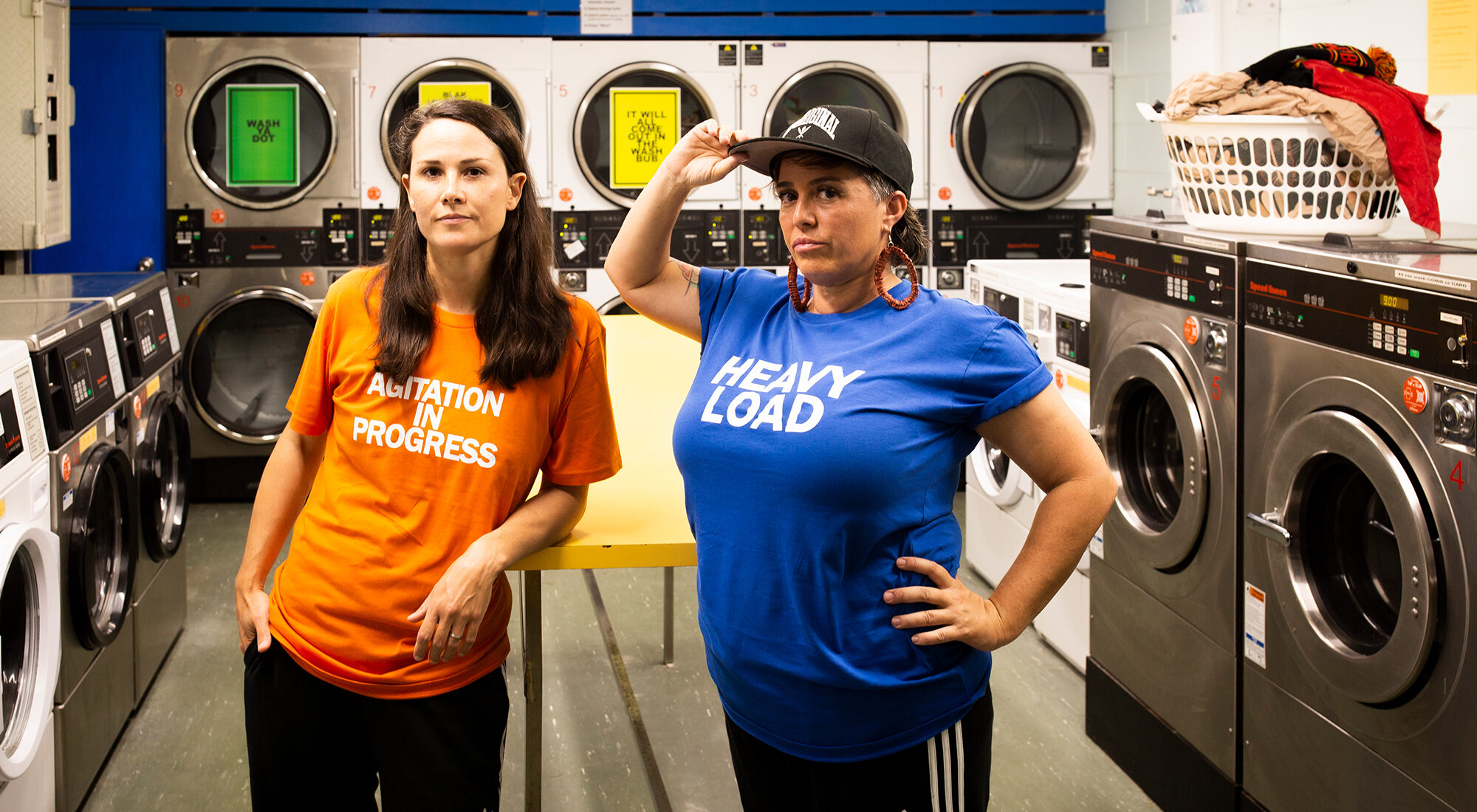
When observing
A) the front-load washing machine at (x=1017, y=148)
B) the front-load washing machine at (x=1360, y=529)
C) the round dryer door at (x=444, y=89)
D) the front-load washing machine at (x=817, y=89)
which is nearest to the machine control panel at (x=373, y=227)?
the round dryer door at (x=444, y=89)

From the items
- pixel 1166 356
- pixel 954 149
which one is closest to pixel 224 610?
pixel 1166 356

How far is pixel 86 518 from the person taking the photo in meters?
2.60

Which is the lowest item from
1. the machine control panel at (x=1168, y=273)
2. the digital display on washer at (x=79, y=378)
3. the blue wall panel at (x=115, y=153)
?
the digital display on washer at (x=79, y=378)

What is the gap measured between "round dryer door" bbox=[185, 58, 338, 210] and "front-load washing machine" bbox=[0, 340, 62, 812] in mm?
2686

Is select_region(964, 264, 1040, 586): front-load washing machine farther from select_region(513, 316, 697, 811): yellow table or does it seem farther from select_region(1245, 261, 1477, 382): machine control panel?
select_region(1245, 261, 1477, 382): machine control panel

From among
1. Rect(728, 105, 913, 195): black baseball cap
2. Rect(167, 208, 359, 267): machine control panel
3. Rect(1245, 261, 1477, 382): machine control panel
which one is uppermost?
Rect(167, 208, 359, 267): machine control panel

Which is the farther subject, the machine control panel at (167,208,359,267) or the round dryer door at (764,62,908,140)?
the round dryer door at (764,62,908,140)

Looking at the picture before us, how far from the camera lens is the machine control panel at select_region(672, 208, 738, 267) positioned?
17.1ft

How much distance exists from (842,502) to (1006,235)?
415cm

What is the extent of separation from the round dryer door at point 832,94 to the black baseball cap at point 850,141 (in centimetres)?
365

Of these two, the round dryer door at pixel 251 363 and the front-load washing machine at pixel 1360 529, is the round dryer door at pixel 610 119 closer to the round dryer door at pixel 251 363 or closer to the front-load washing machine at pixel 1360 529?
the round dryer door at pixel 251 363

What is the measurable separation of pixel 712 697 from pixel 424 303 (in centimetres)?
193

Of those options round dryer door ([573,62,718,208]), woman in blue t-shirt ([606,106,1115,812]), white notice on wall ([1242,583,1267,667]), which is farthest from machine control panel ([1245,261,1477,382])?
round dryer door ([573,62,718,208])

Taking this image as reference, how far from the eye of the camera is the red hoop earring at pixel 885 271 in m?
1.48
